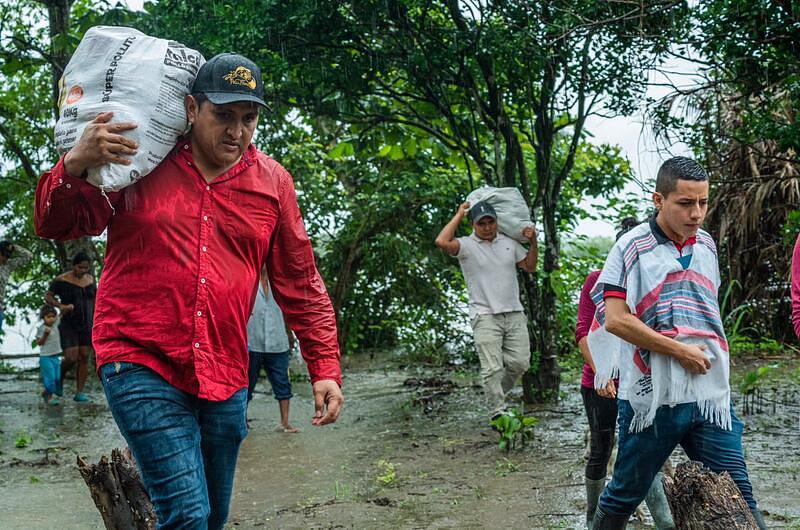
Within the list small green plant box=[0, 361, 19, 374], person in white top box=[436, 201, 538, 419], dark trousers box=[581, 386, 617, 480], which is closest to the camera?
dark trousers box=[581, 386, 617, 480]

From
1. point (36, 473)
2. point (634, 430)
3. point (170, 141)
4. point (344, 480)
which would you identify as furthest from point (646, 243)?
point (36, 473)

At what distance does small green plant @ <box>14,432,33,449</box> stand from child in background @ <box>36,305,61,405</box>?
Result: 2046 millimetres

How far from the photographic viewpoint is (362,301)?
15.5m

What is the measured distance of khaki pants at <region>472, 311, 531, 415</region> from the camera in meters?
8.41

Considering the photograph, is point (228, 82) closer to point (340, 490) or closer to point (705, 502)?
point (705, 502)

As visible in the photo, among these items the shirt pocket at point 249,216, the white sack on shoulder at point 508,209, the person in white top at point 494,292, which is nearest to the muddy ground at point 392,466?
the person in white top at point 494,292

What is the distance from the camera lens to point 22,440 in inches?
362

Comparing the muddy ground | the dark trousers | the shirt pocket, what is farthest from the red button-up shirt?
the muddy ground

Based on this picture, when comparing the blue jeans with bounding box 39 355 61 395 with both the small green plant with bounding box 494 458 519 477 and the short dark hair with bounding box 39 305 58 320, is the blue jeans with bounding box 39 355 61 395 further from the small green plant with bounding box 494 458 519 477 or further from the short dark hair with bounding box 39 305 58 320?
the small green plant with bounding box 494 458 519 477

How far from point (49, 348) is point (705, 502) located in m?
10.1

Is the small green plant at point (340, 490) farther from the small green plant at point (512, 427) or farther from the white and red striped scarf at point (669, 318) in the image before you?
the white and red striped scarf at point (669, 318)

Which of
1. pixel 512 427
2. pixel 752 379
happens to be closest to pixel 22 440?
pixel 512 427

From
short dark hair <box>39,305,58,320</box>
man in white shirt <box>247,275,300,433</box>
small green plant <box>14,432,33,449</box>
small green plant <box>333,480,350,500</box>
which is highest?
short dark hair <box>39,305,58,320</box>

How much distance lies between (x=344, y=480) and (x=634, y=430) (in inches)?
143
